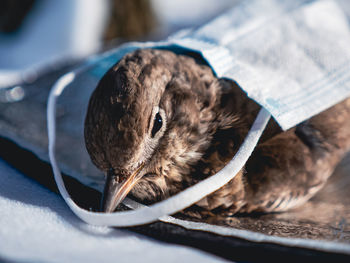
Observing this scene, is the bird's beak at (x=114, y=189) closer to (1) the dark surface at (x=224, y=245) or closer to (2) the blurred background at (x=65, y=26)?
(1) the dark surface at (x=224, y=245)

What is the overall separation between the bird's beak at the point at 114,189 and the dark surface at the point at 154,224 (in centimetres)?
6

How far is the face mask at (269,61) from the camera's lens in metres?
Result: 0.98

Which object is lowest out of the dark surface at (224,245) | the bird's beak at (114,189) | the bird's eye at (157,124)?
the dark surface at (224,245)

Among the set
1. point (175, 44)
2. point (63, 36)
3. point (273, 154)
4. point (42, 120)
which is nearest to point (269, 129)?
point (273, 154)

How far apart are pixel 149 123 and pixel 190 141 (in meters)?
0.15

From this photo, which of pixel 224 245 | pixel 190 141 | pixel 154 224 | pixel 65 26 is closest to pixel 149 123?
pixel 190 141

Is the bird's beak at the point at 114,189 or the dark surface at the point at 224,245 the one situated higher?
the bird's beak at the point at 114,189

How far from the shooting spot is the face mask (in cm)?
98

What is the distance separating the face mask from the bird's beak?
2.2 inches

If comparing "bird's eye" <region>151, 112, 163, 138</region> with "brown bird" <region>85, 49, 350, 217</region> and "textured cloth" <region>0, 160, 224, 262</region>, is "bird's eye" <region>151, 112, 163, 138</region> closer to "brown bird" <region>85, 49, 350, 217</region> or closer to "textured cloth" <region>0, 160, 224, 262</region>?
"brown bird" <region>85, 49, 350, 217</region>

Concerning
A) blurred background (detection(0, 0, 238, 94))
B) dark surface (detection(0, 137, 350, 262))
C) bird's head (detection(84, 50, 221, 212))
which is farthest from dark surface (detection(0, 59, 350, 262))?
blurred background (detection(0, 0, 238, 94))

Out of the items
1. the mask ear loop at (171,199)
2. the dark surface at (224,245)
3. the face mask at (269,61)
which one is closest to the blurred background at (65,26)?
the face mask at (269,61)

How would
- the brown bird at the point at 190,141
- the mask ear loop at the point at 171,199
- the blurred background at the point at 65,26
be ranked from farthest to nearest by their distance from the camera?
the blurred background at the point at 65,26, the brown bird at the point at 190,141, the mask ear loop at the point at 171,199

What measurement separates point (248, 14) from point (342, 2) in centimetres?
39
